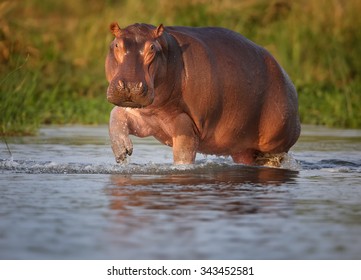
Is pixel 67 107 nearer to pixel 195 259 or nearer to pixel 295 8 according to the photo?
pixel 295 8

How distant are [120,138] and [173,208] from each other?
1.99 metres

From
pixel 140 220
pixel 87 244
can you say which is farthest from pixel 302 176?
pixel 87 244

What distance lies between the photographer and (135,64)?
7.29 m

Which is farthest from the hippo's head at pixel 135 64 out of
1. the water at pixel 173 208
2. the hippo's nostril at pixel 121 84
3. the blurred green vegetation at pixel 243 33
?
the blurred green vegetation at pixel 243 33

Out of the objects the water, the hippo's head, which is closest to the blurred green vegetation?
the water

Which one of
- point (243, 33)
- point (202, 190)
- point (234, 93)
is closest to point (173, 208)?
point (202, 190)

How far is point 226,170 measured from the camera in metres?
7.84

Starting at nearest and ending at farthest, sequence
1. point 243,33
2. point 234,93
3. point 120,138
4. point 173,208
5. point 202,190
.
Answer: point 173,208 → point 202,190 → point 120,138 → point 234,93 → point 243,33

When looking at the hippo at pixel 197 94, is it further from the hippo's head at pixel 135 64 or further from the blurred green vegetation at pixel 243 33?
the blurred green vegetation at pixel 243 33

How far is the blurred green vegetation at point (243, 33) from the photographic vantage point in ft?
40.9

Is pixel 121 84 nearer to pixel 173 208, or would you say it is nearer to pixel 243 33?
pixel 173 208

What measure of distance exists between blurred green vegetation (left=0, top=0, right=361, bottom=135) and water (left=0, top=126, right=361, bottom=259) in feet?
11.3
